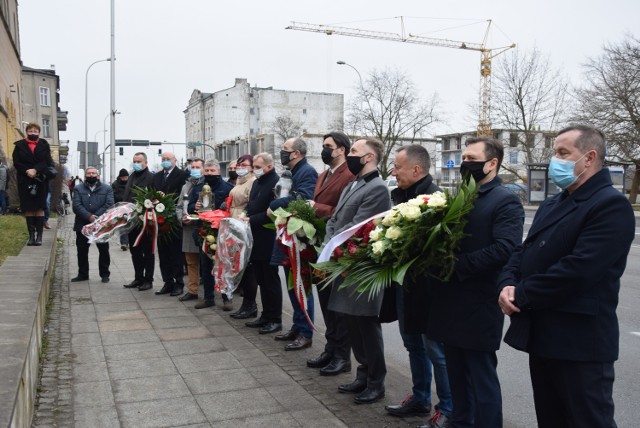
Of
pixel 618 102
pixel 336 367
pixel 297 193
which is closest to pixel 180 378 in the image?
pixel 336 367

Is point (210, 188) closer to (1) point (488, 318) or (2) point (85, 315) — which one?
(2) point (85, 315)

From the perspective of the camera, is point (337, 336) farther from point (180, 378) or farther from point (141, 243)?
point (141, 243)

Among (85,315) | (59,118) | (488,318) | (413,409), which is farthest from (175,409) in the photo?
(59,118)

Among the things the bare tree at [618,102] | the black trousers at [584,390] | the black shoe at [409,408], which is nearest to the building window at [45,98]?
the bare tree at [618,102]

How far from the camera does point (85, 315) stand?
825 cm

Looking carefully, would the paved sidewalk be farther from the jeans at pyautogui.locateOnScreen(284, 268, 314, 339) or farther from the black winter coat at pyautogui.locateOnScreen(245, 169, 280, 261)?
the black winter coat at pyautogui.locateOnScreen(245, 169, 280, 261)

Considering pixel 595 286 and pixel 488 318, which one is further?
pixel 488 318

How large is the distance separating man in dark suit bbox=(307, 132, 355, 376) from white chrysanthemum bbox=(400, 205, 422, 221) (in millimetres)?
1811

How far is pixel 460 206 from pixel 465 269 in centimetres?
39

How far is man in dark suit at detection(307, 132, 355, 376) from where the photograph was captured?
5844 millimetres

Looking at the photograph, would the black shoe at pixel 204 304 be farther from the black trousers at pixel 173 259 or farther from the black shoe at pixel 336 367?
the black shoe at pixel 336 367

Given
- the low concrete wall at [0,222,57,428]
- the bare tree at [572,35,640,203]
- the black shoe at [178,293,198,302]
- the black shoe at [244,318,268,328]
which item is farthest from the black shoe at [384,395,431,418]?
the bare tree at [572,35,640,203]

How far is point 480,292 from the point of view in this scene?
3977mm

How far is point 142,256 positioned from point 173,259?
875 mm
